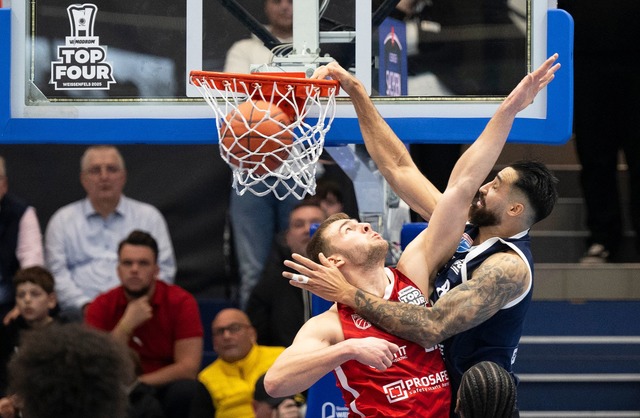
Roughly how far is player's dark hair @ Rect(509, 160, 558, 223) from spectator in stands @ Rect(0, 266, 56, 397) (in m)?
3.31

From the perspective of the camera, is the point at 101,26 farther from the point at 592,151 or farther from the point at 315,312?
the point at 592,151

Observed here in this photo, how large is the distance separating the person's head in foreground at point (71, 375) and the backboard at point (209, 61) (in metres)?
2.06

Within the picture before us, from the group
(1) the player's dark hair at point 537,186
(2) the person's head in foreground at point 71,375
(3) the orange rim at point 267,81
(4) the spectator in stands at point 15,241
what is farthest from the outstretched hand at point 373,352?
(4) the spectator in stands at point 15,241

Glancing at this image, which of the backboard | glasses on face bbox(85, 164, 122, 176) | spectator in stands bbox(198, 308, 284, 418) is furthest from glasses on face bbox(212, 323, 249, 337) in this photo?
the backboard

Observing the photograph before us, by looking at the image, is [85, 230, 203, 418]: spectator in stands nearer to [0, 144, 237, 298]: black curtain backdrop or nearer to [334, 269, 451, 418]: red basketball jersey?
[0, 144, 237, 298]: black curtain backdrop

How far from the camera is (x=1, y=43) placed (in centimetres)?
521

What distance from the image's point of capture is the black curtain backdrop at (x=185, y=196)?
839cm

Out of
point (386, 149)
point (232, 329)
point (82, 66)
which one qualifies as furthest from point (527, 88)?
point (232, 329)

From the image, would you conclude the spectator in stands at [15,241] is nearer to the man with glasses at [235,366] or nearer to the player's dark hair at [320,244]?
the man with glasses at [235,366]

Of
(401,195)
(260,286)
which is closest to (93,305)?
(260,286)

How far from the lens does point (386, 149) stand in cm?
492

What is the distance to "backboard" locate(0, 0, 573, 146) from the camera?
5.07m

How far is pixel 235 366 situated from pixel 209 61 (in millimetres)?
2141

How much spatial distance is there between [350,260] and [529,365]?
3.87m
